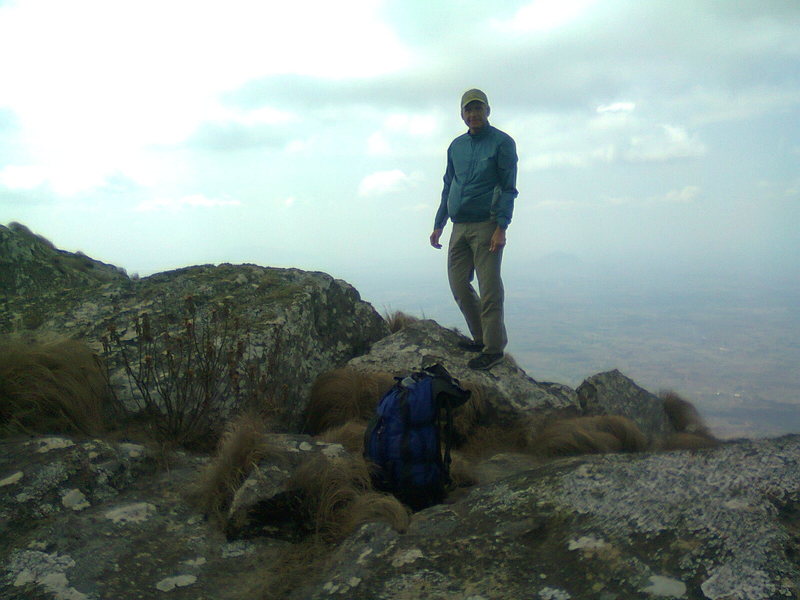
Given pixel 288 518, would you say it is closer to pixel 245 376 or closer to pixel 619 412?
pixel 245 376

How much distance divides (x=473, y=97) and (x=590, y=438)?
11.1ft

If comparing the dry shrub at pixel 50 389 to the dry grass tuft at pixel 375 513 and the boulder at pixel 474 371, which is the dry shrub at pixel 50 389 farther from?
the boulder at pixel 474 371

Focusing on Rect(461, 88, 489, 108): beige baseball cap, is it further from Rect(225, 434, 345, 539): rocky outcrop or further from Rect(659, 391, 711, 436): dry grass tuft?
Rect(659, 391, 711, 436): dry grass tuft

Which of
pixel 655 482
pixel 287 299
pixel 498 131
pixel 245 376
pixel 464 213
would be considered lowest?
pixel 655 482

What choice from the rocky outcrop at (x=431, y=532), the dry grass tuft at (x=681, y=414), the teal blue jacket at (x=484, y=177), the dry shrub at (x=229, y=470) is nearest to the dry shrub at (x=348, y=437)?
the rocky outcrop at (x=431, y=532)

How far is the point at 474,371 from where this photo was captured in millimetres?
5879

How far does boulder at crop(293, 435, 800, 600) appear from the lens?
1958 millimetres

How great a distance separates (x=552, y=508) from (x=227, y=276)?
4739mm

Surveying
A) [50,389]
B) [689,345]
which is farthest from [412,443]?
[689,345]

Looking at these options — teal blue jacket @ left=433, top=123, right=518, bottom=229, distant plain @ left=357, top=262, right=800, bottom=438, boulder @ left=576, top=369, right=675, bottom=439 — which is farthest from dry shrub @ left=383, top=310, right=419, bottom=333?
distant plain @ left=357, top=262, right=800, bottom=438

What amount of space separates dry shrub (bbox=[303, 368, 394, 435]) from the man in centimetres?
133

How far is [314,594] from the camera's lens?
2264mm

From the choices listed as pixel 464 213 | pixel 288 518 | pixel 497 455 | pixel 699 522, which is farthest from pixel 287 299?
pixel 699 522

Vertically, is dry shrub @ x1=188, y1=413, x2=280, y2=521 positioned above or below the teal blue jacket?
below
